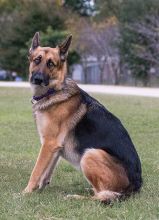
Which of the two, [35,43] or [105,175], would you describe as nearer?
[105,175]

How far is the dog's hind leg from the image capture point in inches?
231

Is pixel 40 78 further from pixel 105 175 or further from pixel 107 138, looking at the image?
pixel 105 175

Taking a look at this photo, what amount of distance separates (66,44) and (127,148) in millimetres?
1496

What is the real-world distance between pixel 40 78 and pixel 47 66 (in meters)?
0.17

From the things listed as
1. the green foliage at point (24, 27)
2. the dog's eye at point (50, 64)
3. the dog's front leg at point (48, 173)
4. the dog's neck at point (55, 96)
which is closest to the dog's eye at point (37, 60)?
the dog's eye at point (50, 64)

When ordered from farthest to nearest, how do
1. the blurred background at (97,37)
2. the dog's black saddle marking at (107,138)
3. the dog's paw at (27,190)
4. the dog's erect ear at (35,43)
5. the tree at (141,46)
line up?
the blurred background at (97,37), the tree at (141,46), the dog's erect ear at (35,43), the dog's paw at (27,190), the dog's black saddle marking at (107,138)

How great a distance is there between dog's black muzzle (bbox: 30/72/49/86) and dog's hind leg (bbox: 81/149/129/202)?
1.06 meters

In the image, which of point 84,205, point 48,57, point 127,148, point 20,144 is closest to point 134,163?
point 127,148

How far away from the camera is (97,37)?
4775 centimetres

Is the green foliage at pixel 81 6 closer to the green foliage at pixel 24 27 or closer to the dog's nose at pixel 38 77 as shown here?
the green foliage at pixel 24 27

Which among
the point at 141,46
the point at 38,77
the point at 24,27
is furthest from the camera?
the point at 24,27

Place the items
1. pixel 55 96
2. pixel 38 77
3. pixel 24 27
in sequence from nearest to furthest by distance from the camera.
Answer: pixel 38 77, pixel 55 96, pixel 24 27

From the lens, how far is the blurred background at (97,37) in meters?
44.9

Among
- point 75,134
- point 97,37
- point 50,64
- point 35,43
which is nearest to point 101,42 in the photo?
point 97,37
